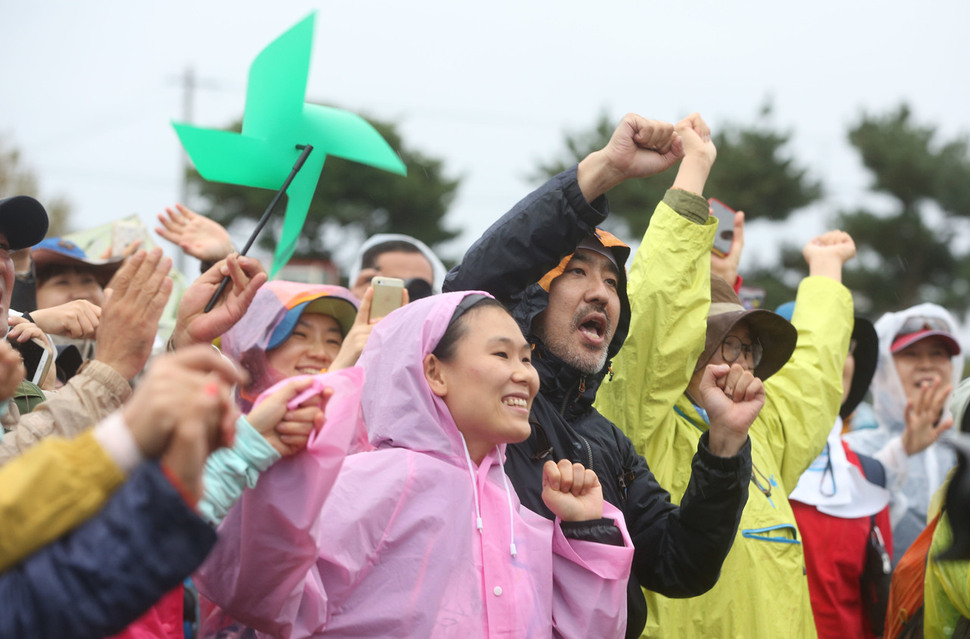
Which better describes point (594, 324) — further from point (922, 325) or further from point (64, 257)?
point (922, 325)

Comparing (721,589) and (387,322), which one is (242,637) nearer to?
(387,322)

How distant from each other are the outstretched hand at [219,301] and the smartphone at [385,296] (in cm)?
85

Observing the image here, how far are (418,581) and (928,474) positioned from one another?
360 centimetres

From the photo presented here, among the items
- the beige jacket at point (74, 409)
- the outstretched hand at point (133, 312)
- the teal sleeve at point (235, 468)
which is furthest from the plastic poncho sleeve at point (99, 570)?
the outstretched hand at point (133, 312)

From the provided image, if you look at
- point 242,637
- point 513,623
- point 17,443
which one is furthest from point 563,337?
point 17,443

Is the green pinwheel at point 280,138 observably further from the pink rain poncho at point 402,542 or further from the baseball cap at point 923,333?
the baseball cap at point 923,333

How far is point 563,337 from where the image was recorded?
3074 millimetres

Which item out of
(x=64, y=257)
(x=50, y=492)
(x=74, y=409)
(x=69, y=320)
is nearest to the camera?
(x=50, y=492)

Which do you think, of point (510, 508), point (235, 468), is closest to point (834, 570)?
point (510, 508)

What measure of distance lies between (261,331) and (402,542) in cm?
172

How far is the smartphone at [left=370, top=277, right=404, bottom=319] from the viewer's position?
3.67 meters

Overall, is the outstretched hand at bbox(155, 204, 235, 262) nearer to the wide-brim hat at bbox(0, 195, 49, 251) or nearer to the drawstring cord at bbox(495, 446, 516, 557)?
the wide-brim hat at bbox(0, 195, 49, 251)

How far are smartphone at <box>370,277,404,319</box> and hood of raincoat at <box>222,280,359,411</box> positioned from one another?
0.30 m

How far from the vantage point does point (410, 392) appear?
2455mm
